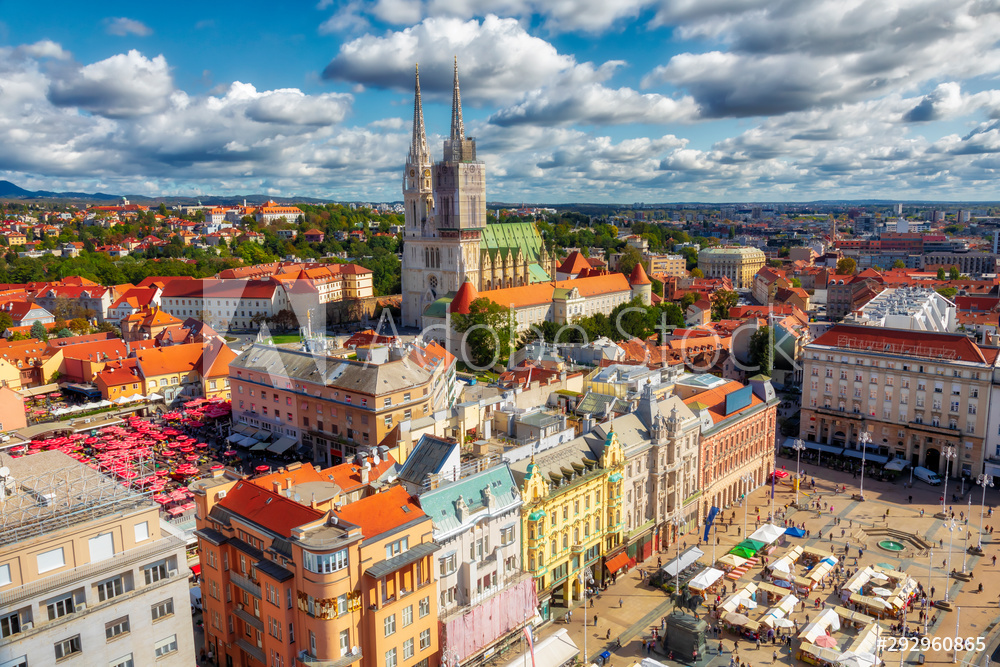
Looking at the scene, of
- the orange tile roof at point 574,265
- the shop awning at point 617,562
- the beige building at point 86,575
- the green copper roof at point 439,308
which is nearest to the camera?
the beige building at point 86,575

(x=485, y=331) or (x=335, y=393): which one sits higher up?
(x=335, y=393)

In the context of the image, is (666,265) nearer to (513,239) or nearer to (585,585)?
(513,239)

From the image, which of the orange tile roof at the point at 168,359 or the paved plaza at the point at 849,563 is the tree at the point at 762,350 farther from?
the orange tile roof at the point at 168,359

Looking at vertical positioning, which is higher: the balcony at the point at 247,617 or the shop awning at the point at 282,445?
the balcony at the point at 247,617

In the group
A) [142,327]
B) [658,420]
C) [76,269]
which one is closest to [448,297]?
[142,327]

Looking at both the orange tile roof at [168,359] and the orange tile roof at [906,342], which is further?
the orange tile roof at [168,359]

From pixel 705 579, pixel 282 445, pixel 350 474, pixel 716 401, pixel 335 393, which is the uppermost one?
pixel 350 474

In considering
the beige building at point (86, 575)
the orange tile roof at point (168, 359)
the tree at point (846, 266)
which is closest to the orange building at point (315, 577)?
the beige building at point (86, 575)

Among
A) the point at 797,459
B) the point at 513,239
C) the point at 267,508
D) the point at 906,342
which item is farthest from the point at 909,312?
the point at 267,508
